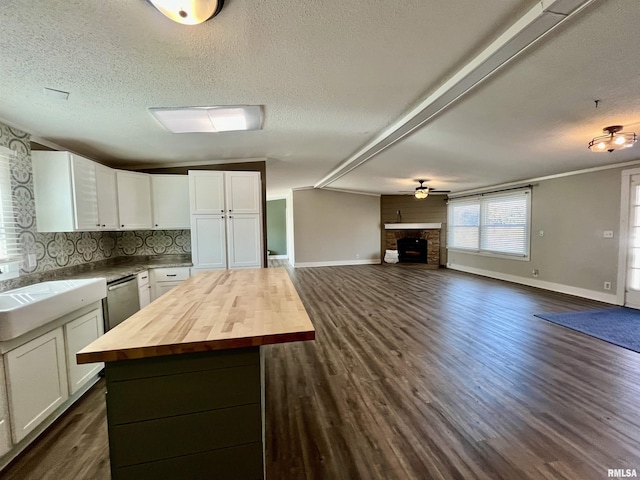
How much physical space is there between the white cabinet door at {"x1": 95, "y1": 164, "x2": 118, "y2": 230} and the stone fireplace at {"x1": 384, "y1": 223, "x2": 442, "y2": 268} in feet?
25.3

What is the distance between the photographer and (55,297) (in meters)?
1.88

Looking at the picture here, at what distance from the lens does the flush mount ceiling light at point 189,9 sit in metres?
1.18

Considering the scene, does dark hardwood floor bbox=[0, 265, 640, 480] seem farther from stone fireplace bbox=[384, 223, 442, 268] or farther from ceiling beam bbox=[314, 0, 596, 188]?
stone fireplace bbox=[384, 223, 442, 268]

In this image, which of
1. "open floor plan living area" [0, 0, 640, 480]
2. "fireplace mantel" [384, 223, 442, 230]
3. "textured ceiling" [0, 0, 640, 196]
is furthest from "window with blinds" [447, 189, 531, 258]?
"textured ceiling" [0, 0, 640, 196]

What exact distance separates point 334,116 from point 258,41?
4.22 ft

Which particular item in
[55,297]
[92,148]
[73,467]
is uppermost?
[92,148]

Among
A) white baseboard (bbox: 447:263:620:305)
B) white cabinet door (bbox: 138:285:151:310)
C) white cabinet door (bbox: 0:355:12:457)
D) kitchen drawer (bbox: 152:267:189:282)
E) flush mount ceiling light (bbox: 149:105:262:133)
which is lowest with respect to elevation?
white baseboard (bbox: 447:263:620:305)

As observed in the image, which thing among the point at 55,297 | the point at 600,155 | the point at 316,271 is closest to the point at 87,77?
the point at 55,297

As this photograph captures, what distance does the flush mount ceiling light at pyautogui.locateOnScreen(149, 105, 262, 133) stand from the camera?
7.88ft

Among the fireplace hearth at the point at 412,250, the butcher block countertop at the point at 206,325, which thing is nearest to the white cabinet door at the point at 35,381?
the butcher block countertop at the point at 206,325

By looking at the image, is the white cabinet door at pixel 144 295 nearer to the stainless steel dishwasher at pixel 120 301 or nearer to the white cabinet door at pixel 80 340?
the stainless steel dishwasher at pixel 120 301

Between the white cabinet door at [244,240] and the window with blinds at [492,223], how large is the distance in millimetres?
5857

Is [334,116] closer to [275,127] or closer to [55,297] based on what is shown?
[275,127]

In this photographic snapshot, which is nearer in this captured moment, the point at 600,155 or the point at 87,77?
the point at 87,77
